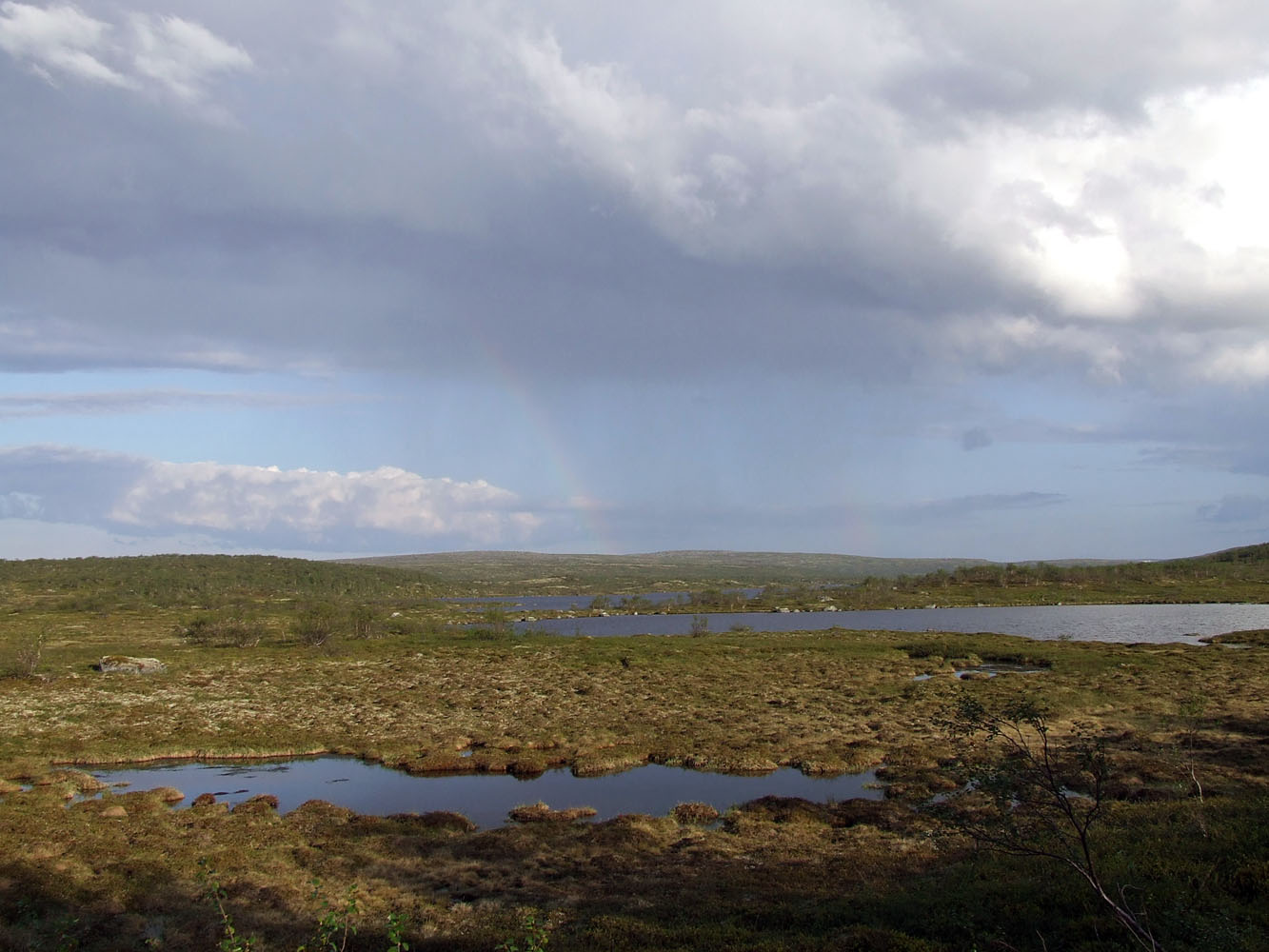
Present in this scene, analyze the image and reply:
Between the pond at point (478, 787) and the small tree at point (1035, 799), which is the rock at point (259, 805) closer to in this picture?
the pond at point (478, 787)

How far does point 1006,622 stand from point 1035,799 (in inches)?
4475

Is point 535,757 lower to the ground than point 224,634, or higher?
higher

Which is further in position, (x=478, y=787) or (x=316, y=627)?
(x=316, y=627)

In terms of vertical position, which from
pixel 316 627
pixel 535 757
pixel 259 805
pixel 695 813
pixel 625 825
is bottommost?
pixel 316 627

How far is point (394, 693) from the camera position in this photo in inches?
2160

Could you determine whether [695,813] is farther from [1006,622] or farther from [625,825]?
[1006,622]

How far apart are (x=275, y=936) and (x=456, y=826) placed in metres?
10.1

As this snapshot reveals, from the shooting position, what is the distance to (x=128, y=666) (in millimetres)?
60656

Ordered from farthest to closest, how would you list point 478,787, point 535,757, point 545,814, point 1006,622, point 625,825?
point 1006,622, point 535,757, point 478,787, point 545,814, point 625,825

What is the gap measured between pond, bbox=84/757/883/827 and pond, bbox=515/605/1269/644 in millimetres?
71943

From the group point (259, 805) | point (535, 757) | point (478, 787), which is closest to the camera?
point (259, 805)

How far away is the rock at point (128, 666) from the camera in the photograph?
197 ft

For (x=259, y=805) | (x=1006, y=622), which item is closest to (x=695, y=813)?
(x=259, y=805)

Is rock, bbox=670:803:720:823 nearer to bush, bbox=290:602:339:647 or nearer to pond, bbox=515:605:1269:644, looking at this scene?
bush, bbox=290:602:339:647
